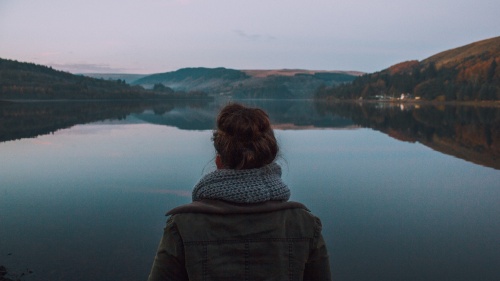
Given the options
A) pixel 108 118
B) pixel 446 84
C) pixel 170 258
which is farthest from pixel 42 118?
pixel 446 84

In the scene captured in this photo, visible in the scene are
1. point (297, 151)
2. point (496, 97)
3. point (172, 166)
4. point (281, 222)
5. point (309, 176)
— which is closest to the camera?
point (281, 222)

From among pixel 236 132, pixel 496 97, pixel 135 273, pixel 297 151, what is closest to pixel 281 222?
pixel 236 132

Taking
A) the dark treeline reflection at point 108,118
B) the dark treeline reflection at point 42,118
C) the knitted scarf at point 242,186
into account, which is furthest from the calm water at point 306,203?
the dark treeline reflection at point 42,118

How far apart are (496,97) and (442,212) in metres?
124

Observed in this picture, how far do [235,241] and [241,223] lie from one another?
0.35 ft

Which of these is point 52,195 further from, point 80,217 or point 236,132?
point 236,132

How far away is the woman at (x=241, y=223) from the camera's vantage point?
7.02 ft

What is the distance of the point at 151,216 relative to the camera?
37.3 ft

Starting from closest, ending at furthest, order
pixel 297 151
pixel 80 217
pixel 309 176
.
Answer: pixel 80 217 → pixel 309 176 → pixel 297 151

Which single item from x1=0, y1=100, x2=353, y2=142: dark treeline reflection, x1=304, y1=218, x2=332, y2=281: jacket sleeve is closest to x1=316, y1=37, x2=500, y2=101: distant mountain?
x1=0, y1=100, x2=353, y2=142: dark treeline reflection

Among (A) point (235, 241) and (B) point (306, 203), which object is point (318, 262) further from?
(B) point (306, 203)

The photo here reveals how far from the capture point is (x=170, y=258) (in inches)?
85.9

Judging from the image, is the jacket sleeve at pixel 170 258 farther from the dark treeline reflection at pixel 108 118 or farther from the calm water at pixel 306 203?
the dark treeline reflection at pixel 108 118

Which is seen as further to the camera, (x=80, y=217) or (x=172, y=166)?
(x=172, y=166)
